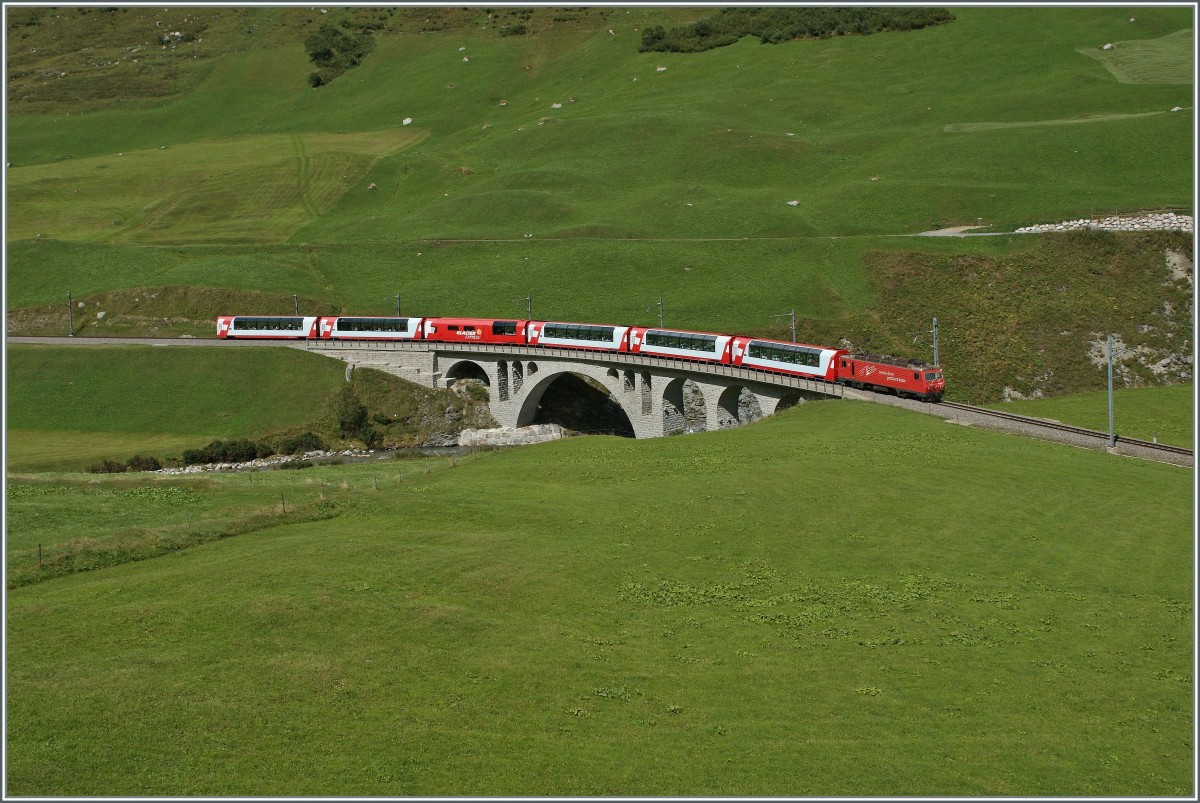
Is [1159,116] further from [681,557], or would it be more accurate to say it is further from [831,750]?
[831,750]

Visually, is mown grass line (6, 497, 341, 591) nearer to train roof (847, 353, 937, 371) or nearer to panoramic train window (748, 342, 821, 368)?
panoramic train window (748, 342, 821, 368)

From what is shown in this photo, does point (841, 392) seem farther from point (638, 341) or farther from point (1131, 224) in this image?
point (1131, 224)

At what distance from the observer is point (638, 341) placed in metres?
96.1

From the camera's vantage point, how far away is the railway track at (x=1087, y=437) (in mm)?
65562

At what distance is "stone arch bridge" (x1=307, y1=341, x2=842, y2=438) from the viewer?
8775cm

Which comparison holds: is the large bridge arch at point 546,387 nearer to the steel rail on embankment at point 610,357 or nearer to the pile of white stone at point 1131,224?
the steel rail on embankment at point 610,357

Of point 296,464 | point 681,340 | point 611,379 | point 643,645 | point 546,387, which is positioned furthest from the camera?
point 546,387

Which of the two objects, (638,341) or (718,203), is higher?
(718,203)

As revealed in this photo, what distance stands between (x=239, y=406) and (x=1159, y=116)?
124m

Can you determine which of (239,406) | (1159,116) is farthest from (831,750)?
(1159,116)

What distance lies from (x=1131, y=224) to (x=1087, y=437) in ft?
200

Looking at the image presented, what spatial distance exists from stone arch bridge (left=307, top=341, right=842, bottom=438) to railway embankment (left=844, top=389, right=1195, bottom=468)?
5.78m

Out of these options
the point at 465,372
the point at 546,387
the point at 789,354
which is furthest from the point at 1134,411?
the point at 465,372

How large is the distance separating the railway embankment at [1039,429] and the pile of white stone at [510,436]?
31940 mm
